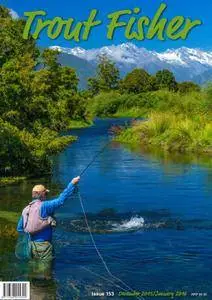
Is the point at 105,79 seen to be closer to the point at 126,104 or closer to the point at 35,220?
the point at 126,104

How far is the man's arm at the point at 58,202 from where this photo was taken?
42.0 ft

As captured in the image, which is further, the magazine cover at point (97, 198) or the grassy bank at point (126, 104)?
the grassy bank at point (126, 104)

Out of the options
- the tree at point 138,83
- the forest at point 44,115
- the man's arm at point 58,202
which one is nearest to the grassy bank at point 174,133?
the forest at point 44,115

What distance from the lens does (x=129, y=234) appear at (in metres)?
19.1

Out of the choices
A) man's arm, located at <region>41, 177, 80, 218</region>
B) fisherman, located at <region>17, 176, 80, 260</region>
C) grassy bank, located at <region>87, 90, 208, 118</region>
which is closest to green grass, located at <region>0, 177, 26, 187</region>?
fisherman, located at <region>17, 176, 80, 260</region>

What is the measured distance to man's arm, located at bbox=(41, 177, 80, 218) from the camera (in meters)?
12.8

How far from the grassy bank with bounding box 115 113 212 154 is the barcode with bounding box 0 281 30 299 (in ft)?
114

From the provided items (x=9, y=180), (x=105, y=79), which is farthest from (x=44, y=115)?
(x=105, y=79)

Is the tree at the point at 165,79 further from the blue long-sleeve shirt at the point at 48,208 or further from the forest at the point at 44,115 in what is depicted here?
the blue long-sleeve shirt at the point at 48,208

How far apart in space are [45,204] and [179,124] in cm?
3580

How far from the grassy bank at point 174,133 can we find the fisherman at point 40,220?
31.6 m

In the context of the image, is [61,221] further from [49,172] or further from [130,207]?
[49,172]

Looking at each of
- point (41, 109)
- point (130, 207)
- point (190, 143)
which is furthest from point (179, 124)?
point (130, 207)

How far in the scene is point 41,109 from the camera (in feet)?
112
